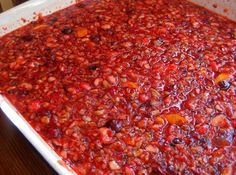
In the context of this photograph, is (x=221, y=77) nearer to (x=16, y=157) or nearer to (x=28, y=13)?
(x=16, y=157)

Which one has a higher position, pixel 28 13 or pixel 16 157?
pixel 28 13

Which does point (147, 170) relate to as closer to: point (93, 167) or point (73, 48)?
point (93, 167)

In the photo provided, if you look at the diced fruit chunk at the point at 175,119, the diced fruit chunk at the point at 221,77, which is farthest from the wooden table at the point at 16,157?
the diced fruit chunk at the point at 221,77

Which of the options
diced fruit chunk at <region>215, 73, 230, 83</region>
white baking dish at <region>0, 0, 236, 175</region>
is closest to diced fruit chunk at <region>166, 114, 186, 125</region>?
diced fruit chunk at <region>215, 73, 230, 83</region>

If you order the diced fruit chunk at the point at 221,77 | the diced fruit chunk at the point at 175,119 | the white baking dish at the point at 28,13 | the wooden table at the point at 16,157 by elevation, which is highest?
the white baking dish at the point at 28,13

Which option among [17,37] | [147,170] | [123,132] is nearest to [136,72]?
[123,132]

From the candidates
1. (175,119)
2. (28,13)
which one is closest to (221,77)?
(175,119)

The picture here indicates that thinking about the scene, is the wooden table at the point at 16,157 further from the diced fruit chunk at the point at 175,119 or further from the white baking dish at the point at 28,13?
the diced fruit chunk at the point at 175,119

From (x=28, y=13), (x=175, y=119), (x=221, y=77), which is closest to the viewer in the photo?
(x=175, y=119)

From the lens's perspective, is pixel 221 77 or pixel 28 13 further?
pixel 28 13
